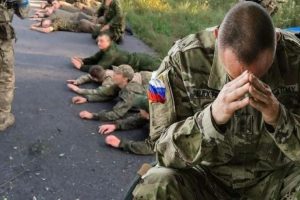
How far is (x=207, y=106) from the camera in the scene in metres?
2.01

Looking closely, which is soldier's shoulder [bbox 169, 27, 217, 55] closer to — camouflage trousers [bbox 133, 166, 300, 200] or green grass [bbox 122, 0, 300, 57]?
camouflage trousers [bbox 133, 166, 300, 200]

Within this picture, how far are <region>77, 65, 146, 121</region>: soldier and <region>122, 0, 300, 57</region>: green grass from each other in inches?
72.2

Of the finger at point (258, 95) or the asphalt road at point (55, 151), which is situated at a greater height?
the finger at point (258, 95)

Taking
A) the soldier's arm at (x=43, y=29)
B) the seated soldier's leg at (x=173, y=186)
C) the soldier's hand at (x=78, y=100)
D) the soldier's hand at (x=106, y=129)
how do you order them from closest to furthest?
the seated soldier's leg at (x=173, y=186), the soldier's hand at (x=106, y=129), the soldier's hand at (x=78, y=100), the soldier's arm at (x=43, y=29)

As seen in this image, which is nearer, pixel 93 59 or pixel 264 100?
pixel 264 100

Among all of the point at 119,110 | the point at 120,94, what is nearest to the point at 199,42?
the point at 119,110

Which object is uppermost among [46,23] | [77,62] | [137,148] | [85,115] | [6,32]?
[6,32]

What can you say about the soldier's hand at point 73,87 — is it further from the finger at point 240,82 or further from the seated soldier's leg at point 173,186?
the finger at point 240,82

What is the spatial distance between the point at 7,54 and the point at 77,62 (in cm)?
191

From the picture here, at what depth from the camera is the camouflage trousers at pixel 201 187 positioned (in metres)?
1.99

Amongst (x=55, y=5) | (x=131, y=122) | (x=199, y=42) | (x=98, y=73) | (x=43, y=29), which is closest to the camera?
(x=199, y=42)

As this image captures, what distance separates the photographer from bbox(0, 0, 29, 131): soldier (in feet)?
12.8

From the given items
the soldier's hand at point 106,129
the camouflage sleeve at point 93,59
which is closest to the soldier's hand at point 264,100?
the soldier's hand at point 106,129

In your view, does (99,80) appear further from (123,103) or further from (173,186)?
(173,186)
